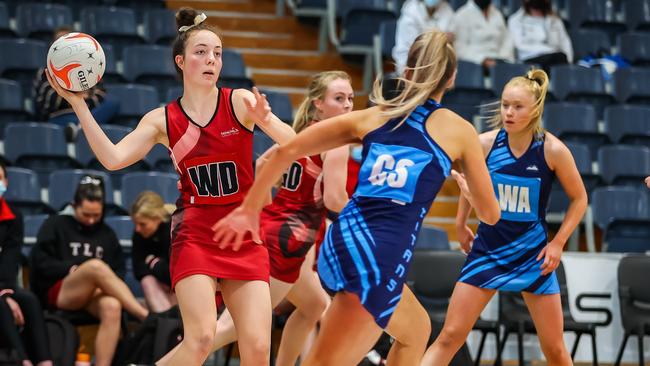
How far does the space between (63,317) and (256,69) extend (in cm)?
548

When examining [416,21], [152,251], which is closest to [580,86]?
[416,21]

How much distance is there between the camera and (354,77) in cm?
1267

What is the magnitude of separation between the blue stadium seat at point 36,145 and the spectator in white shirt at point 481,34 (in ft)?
15.4

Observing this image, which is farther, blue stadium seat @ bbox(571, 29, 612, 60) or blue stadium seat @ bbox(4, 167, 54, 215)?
blue stadium seat @ bbox(571, 29, 612, 60)

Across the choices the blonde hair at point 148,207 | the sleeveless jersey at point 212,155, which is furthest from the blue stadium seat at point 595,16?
the sleeveless jersey at point 212,155

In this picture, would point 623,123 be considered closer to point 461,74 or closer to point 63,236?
point 461,74

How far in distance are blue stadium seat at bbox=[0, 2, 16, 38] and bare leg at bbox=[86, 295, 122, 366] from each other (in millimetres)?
4508

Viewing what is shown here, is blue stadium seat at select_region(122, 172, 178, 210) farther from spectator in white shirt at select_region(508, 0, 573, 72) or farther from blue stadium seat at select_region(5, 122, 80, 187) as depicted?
spectator in white shirt at select_region(508, 0, 573, 72)

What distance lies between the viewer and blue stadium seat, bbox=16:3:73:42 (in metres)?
11.6

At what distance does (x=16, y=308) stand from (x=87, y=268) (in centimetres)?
56

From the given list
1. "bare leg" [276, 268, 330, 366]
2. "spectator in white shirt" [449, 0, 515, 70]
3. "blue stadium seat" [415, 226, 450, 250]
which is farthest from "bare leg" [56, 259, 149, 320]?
"spectator in white shirt" [449, 0, 515, 70]

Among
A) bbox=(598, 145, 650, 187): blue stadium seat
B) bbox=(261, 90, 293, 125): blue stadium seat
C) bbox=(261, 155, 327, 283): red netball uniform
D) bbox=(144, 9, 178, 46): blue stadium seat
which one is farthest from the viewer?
bbox=(144, 9, 178, 46): blue stadium seat

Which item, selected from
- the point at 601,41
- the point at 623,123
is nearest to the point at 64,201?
the point at 623,123

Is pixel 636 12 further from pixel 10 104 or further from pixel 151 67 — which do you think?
pixel 10 104
